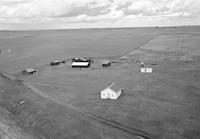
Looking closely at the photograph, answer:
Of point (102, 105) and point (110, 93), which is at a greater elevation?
point (110, 93)

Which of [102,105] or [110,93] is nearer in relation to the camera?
[102,105]

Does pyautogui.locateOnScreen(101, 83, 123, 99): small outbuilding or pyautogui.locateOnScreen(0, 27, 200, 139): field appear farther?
pyautogui.locateOnScreen(101, 83, 123, 99): small outbuilding

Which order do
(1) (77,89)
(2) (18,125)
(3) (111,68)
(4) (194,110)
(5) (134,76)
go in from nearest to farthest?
(2) (18,125), (4) (194,110), (1) (77,89), (5) (134,76), (3) (111,68)

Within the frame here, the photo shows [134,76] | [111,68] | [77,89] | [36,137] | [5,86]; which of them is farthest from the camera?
[111,68]

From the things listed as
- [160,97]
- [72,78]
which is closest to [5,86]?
[72,78]

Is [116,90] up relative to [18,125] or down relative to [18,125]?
up

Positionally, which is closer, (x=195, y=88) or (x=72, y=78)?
(x=195, y=88)

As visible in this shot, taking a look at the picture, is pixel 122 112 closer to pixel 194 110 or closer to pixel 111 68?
pixel 194 110

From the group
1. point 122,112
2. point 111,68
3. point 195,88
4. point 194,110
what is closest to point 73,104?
point 122,112

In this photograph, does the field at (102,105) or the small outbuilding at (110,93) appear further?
the small outbuilding at (110,93)
